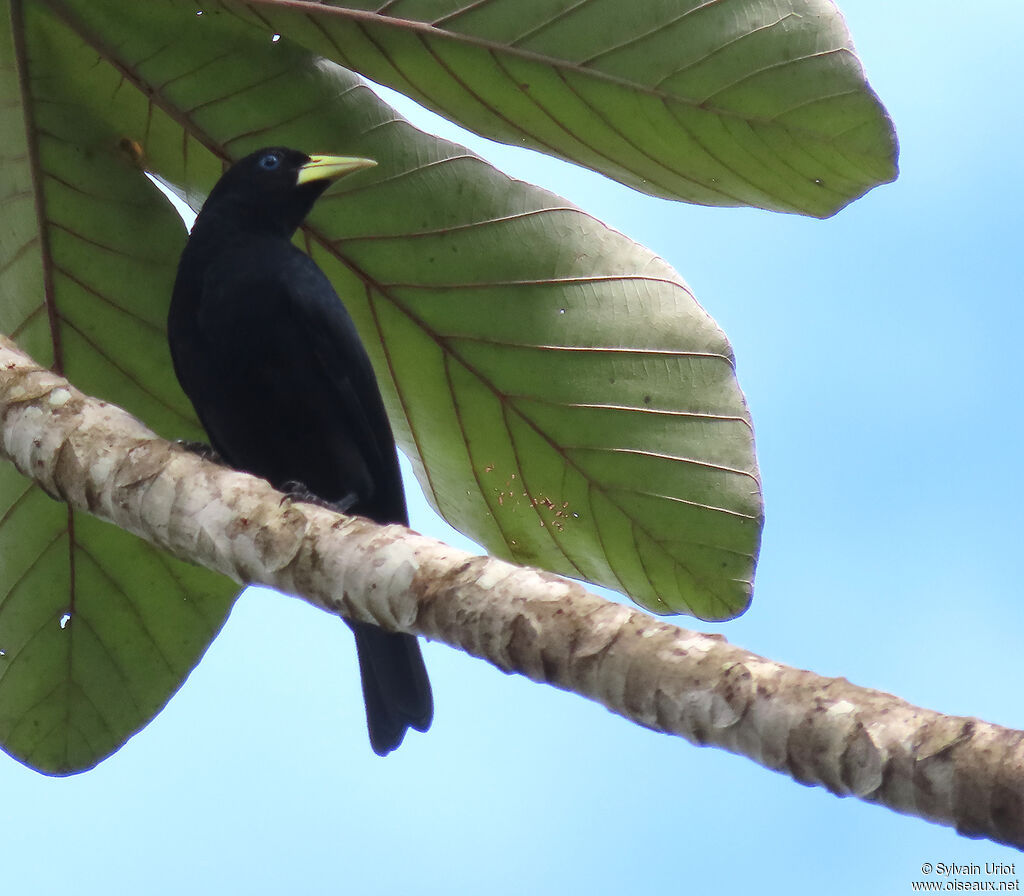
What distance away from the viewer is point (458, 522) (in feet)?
10.6

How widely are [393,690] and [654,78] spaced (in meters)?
1.59

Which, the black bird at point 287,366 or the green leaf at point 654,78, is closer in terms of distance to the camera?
the green leaf at point 654,78

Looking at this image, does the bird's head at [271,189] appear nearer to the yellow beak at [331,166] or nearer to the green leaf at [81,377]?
the yellow beak at [331,166]

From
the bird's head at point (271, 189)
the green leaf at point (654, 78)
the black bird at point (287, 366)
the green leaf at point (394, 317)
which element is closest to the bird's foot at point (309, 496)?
the black bird at point (287, 366)

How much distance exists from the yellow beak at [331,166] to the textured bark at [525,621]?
3.15 ft

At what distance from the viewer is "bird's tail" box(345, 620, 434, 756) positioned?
3.01 m

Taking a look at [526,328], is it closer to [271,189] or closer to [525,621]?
[271,189]

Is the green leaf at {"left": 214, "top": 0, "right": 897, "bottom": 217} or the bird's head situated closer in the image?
the green leaf at {"left": 214, "top": 0, "right": 897, "bottom": 217}

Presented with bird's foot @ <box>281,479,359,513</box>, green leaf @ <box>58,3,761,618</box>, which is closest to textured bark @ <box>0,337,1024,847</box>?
bird's foot @ <box>281,479,359,513</box>

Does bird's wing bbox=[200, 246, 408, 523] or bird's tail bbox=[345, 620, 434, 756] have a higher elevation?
bird's wing bbox=[200, 246, 408, 523]

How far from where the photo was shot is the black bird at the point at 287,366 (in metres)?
2.92

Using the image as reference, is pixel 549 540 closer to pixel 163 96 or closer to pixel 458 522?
pixel 458 522

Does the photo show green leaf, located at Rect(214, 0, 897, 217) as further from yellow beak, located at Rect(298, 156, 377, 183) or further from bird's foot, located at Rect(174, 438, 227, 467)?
bird's foot, located at Rect(174, 438, 227, 467)

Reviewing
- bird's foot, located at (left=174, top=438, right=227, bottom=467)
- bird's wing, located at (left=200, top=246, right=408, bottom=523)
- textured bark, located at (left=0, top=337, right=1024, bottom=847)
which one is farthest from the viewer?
bird's foot, located at (left=174, top=438, right=227, bottom=467)
